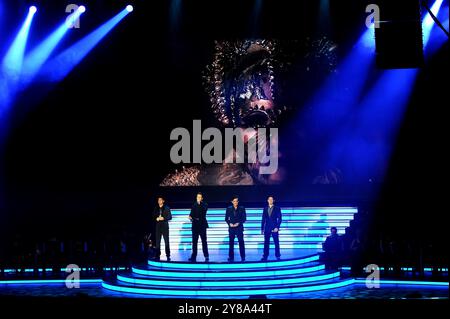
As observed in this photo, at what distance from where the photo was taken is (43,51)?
48.7 ft

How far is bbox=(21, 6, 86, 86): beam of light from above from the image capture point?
1482cm

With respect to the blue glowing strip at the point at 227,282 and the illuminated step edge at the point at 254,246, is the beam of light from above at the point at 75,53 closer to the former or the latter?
the illuminated step edge at the point at 254,246

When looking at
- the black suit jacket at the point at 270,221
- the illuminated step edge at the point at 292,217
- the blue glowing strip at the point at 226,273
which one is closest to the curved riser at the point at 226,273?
the blue glowing strip at the point at 226,273

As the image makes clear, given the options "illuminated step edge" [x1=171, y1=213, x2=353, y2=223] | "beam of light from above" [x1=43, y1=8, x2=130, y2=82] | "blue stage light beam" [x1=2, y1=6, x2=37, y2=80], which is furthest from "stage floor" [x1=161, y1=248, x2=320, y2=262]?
"blue stage light beam" [x1=2, y1=6, x2=37, y2=80]

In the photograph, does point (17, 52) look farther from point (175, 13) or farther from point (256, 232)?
point (256, 232)

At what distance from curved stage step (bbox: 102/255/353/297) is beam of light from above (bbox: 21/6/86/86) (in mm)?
6379

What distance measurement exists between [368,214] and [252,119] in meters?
4.12

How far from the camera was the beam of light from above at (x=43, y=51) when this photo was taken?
1482 centimetres

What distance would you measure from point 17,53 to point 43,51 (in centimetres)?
63

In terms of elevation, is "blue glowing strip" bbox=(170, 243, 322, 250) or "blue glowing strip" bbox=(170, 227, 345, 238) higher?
"blue glowing strip" bbox=(170, 227, 345, 238)

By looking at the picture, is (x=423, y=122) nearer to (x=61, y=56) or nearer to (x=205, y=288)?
(x=205, y=288)

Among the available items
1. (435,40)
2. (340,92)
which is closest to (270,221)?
(340,92)

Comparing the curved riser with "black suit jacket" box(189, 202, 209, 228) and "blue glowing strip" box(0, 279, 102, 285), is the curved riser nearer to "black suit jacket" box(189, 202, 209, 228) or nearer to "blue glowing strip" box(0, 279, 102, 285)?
"black suit jacket" box(189, 202, 209, 228)

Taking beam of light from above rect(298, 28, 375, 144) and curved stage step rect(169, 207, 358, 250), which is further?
beam of light from above rect(298, 28, 375, 144)
